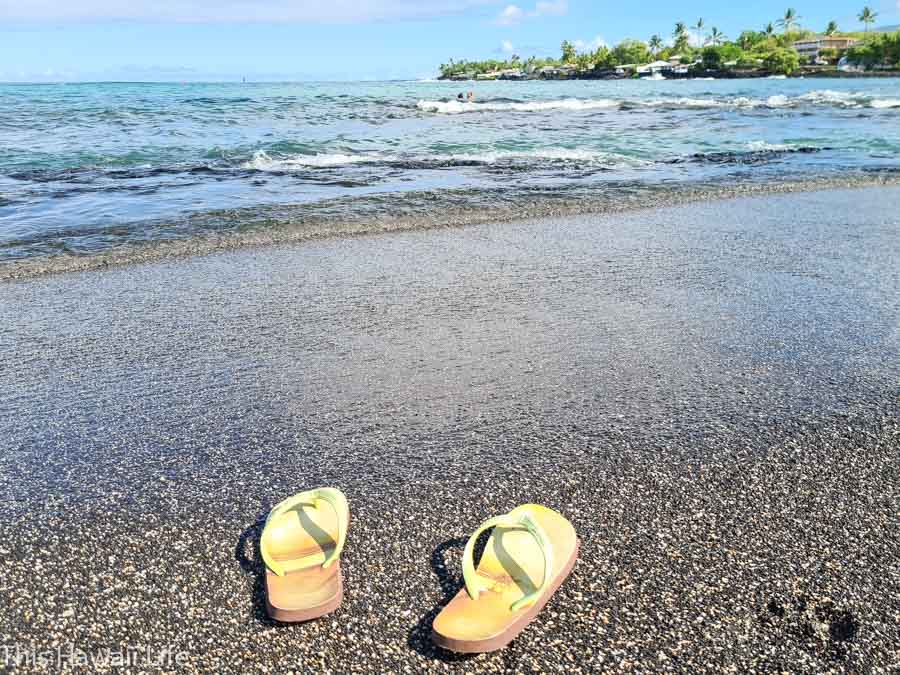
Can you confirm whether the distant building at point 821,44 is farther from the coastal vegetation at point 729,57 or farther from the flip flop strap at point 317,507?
the flip flop strap at point 317,507

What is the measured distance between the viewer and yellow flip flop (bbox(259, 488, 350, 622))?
1.90 meters

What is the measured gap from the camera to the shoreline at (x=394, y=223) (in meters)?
5.73

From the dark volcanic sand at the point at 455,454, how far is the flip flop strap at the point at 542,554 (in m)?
0.09

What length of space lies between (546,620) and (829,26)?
169 meters

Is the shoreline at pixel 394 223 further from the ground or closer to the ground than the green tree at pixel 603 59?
closer to the ground

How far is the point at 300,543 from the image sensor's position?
2.12 m

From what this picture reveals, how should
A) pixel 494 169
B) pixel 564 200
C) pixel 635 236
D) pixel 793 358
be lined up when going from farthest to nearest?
pixel 494 169
pixel 564 200
pixel 635 236
pixel 793 358

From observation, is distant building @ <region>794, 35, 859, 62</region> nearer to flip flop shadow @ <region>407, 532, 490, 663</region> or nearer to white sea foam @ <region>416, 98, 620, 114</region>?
white sea foam @ <region>416, 98, 620, 114</region>

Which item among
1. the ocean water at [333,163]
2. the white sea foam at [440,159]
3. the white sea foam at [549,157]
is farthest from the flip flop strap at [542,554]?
the white sea foam at [549,157]

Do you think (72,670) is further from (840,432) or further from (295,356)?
(840,432)

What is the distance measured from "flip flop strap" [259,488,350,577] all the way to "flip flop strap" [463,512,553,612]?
42 cm

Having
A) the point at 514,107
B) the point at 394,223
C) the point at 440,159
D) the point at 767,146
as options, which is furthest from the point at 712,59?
the point at 394,223

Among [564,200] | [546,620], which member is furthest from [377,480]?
[564,200]

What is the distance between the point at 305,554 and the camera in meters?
2.08
